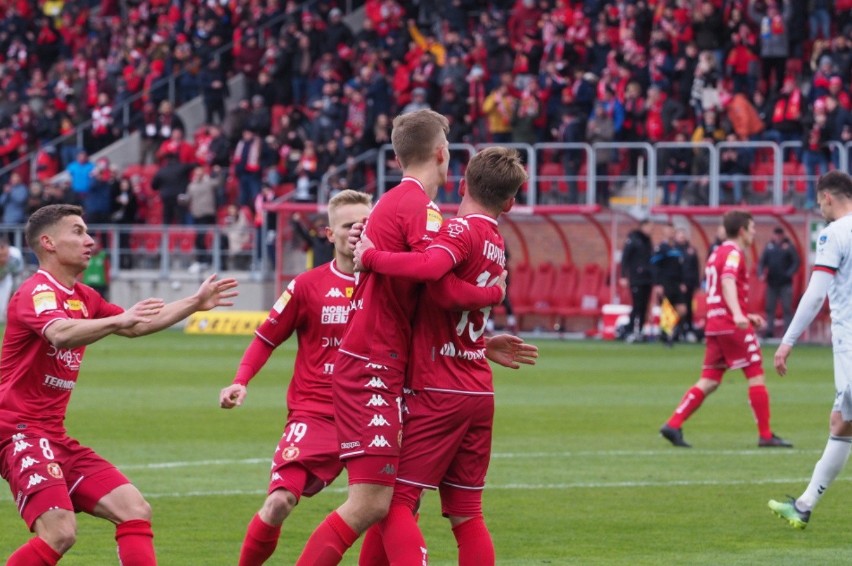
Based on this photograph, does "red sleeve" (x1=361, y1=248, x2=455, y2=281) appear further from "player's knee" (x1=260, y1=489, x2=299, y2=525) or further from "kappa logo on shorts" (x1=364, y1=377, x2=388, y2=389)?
"player's knee" (x1=260, y1=489, x2=299, y2=525)

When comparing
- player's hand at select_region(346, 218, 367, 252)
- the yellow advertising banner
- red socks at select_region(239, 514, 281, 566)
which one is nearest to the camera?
player's hand at select_region(346, 218, 367, 252)

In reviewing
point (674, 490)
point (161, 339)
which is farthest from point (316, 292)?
point (161, 339)

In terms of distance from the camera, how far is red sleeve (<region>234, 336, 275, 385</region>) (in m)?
8.28

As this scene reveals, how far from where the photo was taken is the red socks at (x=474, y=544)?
6.95 m

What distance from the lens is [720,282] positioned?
14.6m

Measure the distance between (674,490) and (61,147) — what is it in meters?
32.2

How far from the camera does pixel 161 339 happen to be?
103 feet

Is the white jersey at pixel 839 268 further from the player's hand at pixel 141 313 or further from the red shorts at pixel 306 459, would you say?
the player's hand at pixel 141 313

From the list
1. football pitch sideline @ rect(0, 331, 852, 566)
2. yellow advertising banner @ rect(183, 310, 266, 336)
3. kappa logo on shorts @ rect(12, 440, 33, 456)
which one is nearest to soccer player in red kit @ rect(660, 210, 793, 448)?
football pitch sideline @ rect(0, 331, 852, 566)

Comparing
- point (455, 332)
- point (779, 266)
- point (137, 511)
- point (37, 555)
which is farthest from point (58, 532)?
point (779, 266)

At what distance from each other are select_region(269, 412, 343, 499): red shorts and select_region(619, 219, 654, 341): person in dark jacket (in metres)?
22.1

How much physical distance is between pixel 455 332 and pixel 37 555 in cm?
210

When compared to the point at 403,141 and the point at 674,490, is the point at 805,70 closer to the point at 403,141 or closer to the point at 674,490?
the point at 674,490

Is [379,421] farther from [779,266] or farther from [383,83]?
[383,83]
